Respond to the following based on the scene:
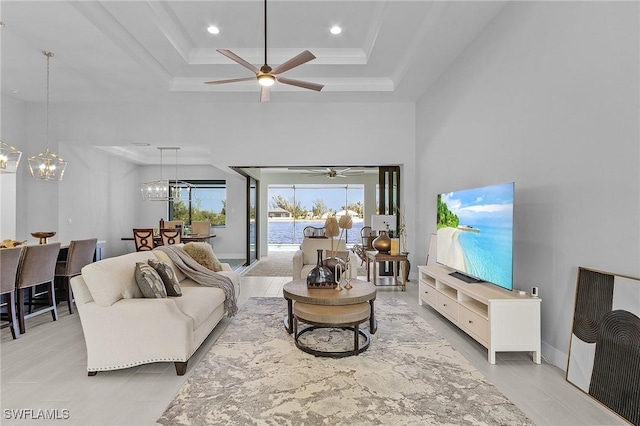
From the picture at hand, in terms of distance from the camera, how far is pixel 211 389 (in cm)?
249

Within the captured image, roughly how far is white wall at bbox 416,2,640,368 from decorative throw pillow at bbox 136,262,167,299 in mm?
3368

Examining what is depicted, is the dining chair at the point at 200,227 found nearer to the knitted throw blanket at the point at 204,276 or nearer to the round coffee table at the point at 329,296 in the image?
the knitted throw blanket at the point at 204,276

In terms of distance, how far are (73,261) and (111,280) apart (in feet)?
7.57

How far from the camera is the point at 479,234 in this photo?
3.52m

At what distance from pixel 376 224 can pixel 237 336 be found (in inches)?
143

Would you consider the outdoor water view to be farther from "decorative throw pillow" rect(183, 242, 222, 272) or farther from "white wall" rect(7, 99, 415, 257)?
"decorative throw pillow" rect(183, 242, 222, 272)

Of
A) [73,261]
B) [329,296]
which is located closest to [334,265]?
[329,296]

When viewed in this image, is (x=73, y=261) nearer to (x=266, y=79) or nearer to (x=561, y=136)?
(x=266, y=79)

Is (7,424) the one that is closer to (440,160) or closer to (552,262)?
(552,262)

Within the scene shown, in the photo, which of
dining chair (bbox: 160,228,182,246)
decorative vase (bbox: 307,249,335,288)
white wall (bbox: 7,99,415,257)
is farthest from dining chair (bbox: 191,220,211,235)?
decorative vase (bbox: 307,249,335,288)

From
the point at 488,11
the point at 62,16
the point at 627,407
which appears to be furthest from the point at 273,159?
the point at 627,407

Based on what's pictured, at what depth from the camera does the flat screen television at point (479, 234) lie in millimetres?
3066

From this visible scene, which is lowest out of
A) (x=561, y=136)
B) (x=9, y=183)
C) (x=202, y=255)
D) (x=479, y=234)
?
(x=202, y=255)

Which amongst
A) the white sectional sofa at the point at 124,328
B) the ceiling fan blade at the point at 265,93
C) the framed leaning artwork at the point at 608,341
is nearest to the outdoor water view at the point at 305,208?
the ceiling fan blade at the point at 265,93
